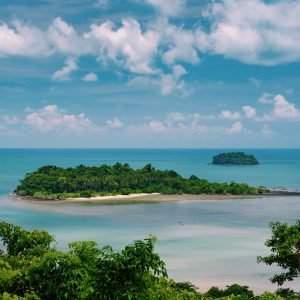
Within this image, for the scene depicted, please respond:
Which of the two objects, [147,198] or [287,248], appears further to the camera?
[147,198]

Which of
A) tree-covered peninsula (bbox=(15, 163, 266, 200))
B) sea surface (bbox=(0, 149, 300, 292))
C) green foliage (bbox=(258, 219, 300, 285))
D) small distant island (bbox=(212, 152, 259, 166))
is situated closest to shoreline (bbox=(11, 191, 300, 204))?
tree-covered peninsula (bbox=(15, 163, 266, 200))

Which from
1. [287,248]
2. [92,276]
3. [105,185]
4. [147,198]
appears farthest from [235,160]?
[92,276]

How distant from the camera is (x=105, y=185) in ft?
281

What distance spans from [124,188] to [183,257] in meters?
49.8

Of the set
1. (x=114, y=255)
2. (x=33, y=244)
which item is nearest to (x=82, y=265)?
(x=114, y=255)

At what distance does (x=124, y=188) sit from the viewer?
85812 millimetres

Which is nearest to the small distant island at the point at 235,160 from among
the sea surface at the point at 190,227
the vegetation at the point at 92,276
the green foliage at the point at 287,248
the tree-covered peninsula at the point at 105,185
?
the tree-covered peninsula at the point at 105,185

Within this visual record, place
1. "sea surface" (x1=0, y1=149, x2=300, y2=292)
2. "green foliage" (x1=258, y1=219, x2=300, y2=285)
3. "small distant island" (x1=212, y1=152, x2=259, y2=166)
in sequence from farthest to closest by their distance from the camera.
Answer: "small distant island" (x1=212, y1=152, x2=259, y2=166) < "sea surface" (x1=0, y1=149, x2=300, y2=292) < "green foliage" (x1=258, y1=219, x2=300, y2=285)

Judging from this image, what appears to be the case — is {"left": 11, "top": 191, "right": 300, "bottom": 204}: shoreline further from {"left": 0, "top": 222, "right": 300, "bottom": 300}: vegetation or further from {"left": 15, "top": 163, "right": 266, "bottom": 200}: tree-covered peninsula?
{"left": 0, "top": 222, "right": 300, "bottom": 300}: vegetation

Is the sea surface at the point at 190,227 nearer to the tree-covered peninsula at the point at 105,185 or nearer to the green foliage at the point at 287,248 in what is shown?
the tree-covered peninsula at the point at 105,185

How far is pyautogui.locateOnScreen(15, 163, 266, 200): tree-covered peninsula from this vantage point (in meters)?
80.8

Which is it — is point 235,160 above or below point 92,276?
above

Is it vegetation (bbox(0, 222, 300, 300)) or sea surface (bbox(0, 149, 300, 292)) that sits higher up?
vegetation (bbox(0, 222, 300, 300))

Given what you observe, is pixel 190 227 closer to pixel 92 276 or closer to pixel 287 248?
pixel 287 248
